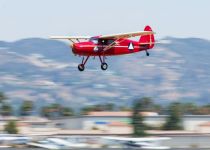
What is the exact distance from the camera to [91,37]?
2469 inches

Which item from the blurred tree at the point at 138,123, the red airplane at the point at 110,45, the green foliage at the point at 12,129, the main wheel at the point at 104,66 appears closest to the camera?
the main wheel at the point at 104,66

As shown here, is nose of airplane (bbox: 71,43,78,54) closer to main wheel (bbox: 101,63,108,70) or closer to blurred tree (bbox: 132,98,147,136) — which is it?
main wheel (bbox: 101,63,108,70)

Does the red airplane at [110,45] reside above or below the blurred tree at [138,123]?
above

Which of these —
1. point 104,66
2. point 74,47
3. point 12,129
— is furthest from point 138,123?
point 104,66

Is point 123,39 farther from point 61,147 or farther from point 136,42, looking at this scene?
point 61,147

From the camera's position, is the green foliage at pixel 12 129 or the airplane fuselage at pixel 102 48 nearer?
the airplane fuselage at pixel 102 48

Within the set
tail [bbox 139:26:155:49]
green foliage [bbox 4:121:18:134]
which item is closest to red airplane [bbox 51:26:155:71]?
tail [bbox 139:26:155:49]

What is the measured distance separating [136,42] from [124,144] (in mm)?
45925

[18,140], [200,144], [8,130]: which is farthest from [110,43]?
[8,130]

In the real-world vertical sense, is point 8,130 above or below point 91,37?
below

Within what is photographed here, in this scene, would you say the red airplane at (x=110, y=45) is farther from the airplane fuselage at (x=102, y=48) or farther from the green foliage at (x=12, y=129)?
the green foliage at (x=12, y=129)

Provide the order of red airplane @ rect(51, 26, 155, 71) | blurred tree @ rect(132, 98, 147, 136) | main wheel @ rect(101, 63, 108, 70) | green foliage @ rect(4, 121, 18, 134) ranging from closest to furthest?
main wheel @ rect(101, 63, 108, 70), red airplane @ rect(51, 26, 155, 71), blurred tree @ rect(132, 98, 147, 136), green foliage @ rect(4, 121, 18, 134)

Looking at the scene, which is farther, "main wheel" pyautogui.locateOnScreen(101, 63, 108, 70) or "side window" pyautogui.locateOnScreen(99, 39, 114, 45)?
"side window" pyautogui.locateOnScreen(99, 39, 114, 45)

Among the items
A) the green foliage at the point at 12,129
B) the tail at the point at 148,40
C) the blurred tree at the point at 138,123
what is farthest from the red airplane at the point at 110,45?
the green foliage at the point at 12,129
